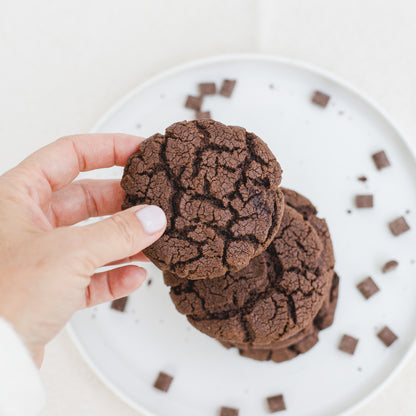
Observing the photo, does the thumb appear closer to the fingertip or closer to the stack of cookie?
the stack of cookie

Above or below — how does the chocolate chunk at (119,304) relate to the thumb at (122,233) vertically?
below

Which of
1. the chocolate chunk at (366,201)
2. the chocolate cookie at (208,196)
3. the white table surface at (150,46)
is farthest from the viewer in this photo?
the white table surface at (150,46)

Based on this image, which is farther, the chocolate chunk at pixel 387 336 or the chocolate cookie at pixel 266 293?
the chocolate chunk at pixel 387 336

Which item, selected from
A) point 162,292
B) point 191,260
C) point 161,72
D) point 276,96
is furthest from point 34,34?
point 191,260

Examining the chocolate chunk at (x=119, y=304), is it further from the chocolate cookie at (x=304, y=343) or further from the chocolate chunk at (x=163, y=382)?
the chocolate cookie at (x=304, y=343)

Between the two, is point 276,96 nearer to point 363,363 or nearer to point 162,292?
point 162,292

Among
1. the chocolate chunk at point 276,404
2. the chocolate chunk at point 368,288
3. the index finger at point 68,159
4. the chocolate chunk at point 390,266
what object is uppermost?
the index finger at point 68,159

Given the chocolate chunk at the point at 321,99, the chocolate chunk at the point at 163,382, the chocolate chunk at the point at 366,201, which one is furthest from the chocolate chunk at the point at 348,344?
the chocolate chunk at the point at 321,99
